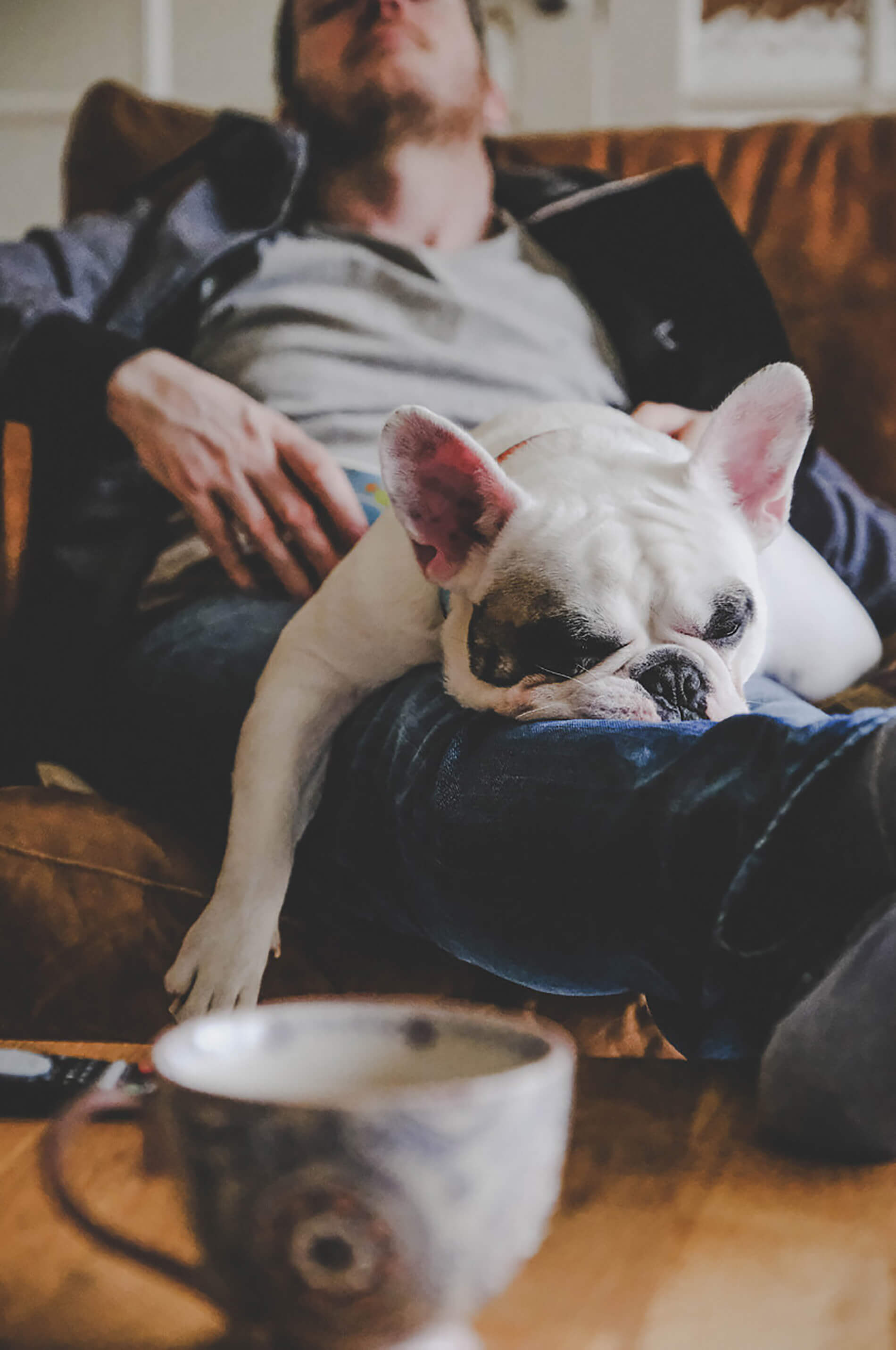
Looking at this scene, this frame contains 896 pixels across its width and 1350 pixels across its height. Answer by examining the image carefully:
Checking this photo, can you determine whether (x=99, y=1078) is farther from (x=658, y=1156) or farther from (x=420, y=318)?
(x=420, y=318)

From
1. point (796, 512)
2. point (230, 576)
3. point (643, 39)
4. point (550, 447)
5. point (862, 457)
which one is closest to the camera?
point (550, 447)

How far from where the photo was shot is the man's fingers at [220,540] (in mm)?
1022

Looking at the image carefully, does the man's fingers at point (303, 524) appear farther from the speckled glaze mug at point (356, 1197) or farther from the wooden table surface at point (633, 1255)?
the speckled glaze mug at point (356, 1197)

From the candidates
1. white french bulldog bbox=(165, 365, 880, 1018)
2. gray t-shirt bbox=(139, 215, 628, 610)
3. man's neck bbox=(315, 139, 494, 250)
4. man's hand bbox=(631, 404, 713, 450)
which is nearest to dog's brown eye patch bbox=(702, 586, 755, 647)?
white french bulldog bbox=(165, 365, 880, 1018)

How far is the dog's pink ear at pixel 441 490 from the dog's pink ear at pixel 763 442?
0.16 metres

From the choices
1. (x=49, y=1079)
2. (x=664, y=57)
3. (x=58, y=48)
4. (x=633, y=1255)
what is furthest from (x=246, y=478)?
(x=58, y=48)

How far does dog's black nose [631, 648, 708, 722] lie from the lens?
72 centimetres

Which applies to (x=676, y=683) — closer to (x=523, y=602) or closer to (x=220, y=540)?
(x=523, y=602)

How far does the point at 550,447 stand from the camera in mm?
882

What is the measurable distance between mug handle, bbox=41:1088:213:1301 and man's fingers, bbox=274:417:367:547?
30.9 inches

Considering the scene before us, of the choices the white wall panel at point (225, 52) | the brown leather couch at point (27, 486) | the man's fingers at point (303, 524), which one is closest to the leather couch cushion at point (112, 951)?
the brown leather couch at point (27, 486)

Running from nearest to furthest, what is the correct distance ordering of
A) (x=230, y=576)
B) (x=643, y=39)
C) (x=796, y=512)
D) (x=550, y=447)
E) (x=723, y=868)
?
(x=723, y=868) → (x=550, y=447) → (x=230, y=576) → (x=796, y=512) → (x=643, y=39)

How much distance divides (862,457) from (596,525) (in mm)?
696

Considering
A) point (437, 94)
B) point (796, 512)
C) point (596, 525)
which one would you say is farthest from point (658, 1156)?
point (437, 94)
